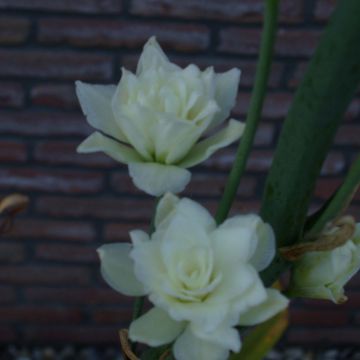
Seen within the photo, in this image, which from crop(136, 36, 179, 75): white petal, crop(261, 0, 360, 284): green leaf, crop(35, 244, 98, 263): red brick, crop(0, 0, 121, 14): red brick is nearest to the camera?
crop(261, 0, 360, 284): green leaf

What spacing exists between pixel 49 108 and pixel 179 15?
11.0 inches

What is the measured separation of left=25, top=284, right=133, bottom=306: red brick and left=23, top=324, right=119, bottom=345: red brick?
72 mm

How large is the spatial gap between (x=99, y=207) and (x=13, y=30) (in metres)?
0.36

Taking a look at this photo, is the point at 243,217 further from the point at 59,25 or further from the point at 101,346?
the point at 101,346

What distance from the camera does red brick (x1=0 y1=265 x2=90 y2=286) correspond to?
1.39m

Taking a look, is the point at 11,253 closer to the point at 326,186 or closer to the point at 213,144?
the point at 326,186

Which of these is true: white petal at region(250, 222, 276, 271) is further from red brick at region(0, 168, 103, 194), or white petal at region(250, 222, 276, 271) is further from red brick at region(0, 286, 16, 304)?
red brick at region(0, 286, 16, 304)

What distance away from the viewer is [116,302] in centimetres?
145

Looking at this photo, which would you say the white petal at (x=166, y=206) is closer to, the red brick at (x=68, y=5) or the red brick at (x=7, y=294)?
the red brick at (x=68, y=5)

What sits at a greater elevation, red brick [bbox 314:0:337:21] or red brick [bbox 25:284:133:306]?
red brick [bbox 314:0:337:21]

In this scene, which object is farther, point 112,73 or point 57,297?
point 57,297

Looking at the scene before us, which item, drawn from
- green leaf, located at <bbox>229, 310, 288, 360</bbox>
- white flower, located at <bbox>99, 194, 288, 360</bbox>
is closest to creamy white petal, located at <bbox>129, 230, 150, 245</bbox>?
white flower, located at <bbox>99, 194, 288, 360</bbox>

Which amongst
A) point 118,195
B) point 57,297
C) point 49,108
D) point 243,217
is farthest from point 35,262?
point 243,217

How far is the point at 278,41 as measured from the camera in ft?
3.84
